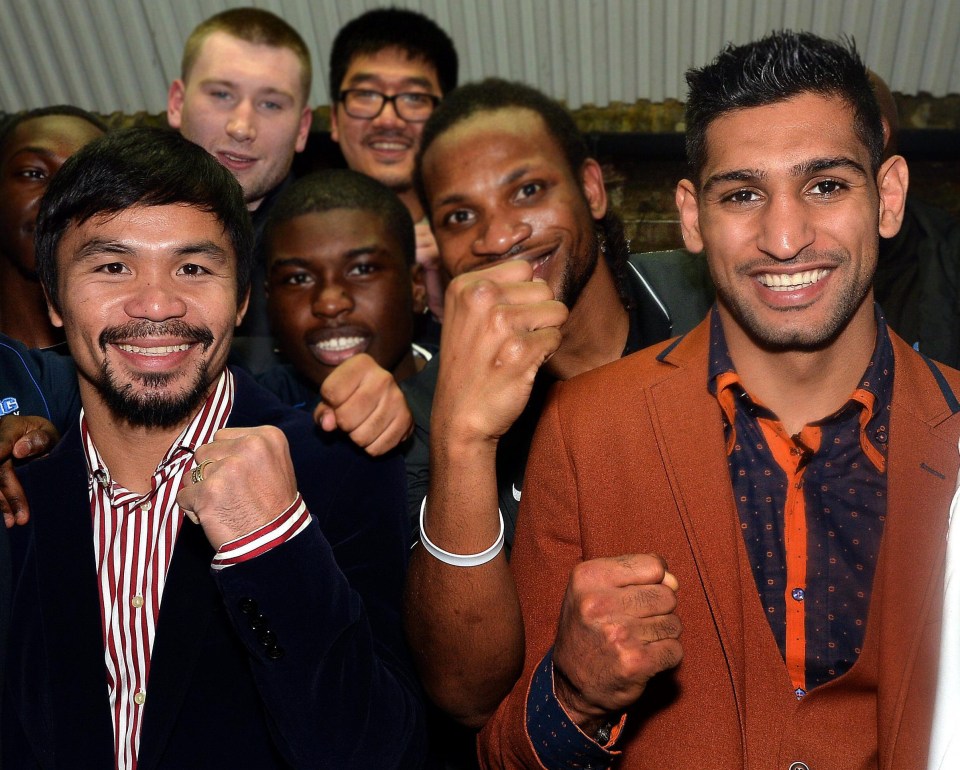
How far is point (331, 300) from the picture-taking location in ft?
9.30

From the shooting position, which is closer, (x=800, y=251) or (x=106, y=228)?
(x=800, y=251)

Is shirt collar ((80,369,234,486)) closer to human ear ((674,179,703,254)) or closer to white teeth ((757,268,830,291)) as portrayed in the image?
human ear ((674,179,703,254))

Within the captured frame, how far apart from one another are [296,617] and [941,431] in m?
1.14

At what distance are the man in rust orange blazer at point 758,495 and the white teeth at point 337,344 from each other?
3.14 feet

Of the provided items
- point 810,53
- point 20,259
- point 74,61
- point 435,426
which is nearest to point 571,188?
point 810,53

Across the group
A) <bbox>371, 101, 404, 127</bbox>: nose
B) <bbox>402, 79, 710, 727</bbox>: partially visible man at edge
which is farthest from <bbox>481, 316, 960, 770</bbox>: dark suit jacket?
<bbox>371, 101, 404, 127</bbox>: nose

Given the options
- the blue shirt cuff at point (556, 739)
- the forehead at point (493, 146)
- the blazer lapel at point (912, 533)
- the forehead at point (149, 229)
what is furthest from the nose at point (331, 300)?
the blazer lapel at point (912, 533)

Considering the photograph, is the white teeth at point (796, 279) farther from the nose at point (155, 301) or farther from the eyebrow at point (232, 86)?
the eyebrow at point (232, 86)

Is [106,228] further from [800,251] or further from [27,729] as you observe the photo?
[800,251]

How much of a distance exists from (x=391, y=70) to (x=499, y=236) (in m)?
1.54

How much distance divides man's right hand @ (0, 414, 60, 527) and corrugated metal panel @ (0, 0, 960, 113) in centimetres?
298

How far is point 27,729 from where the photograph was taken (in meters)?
1.78

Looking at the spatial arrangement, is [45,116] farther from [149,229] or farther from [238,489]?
[238,489]

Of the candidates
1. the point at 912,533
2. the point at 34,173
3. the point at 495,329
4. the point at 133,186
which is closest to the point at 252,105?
the point at 34,173
